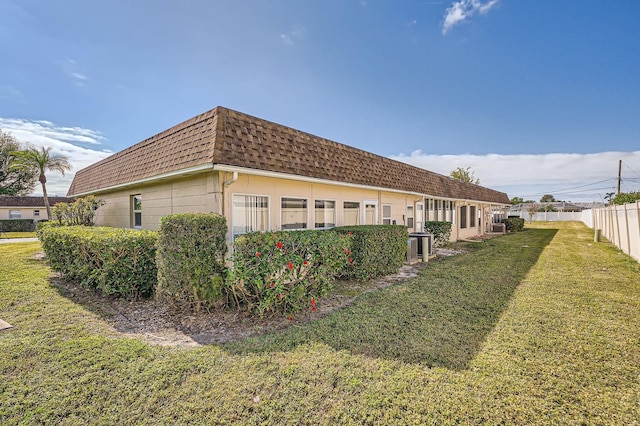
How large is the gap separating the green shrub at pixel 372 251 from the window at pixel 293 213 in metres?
0.96

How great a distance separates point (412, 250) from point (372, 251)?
3087mm

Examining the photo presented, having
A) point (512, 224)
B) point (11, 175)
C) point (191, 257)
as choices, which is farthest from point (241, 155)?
point (11, 175)

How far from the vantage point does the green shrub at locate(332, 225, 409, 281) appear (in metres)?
7.20

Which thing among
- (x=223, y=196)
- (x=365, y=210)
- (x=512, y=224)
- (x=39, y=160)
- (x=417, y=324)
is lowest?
(x=417, y=324)

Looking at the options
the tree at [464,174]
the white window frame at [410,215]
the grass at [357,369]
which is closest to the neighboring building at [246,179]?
the white window frame at [410,215]

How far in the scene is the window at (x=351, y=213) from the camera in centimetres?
936

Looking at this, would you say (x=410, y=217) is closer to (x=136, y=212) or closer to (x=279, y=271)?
(x=279, y=271)

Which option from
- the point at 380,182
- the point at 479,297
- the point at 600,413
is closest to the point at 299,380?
the point at 600,413

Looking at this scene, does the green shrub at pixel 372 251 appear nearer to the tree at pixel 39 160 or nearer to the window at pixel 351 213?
the window at pixel 351 213

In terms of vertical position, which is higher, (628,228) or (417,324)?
(628,228)

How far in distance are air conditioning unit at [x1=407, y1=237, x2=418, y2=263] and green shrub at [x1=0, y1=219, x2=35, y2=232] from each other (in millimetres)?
38516

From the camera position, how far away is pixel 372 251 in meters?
7.40

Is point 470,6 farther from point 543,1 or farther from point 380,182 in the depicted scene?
point 380,182

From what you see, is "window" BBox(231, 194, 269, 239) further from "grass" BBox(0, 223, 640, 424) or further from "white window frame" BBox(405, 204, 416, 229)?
"white window frame" BBox(405, 204, 416, 229)
